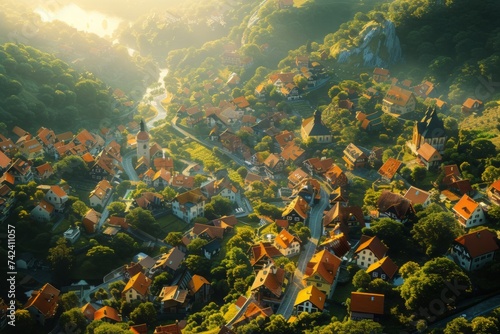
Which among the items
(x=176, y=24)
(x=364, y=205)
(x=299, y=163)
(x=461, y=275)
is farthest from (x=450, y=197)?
(x=176, y=24)

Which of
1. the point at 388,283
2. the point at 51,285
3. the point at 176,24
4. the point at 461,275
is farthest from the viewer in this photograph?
the point at 176,24

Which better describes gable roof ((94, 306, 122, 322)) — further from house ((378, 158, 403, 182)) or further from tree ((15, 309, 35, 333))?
house ((378, 158, 403, 182))

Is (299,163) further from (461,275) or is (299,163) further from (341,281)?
(461,275)

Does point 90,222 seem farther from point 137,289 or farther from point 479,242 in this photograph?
point 479,242

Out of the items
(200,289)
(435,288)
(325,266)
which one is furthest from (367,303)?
(200,289)

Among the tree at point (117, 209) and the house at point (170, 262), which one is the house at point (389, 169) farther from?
the tree at point (117, 209)

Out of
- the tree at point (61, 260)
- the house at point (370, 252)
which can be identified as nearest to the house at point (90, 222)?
the tree at point (61, 260)

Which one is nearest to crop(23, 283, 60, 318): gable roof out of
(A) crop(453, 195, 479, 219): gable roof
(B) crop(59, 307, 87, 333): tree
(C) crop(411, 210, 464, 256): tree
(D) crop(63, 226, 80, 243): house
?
(B) crop(59, 307, 87, 333): tree
